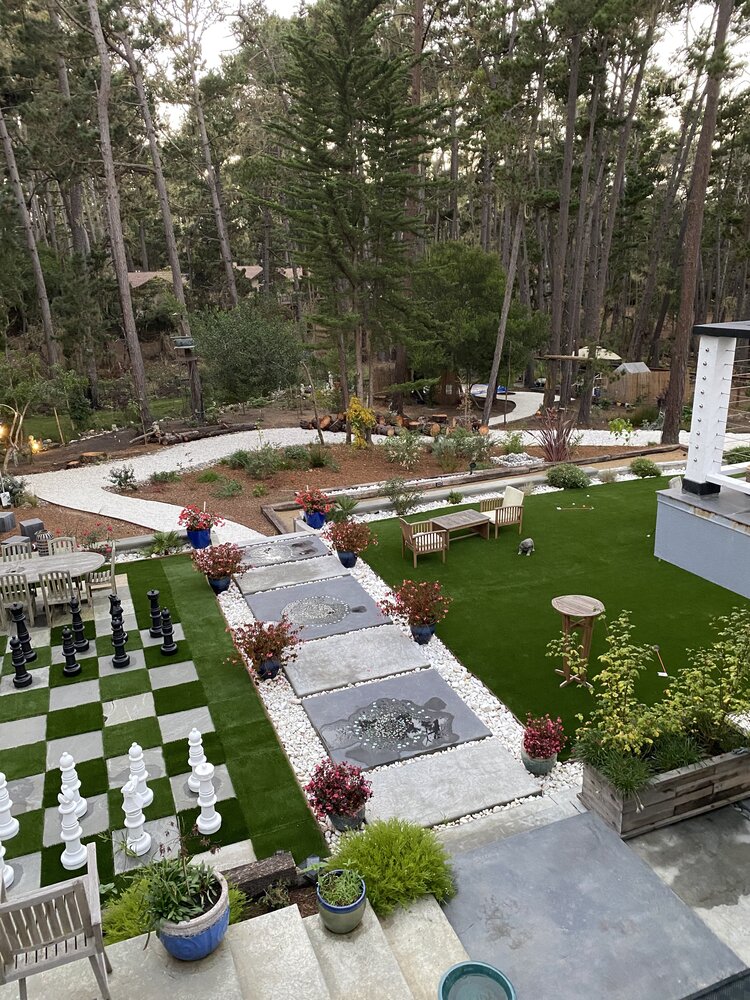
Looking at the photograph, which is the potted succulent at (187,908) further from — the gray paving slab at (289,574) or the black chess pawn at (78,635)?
the gray paving slab at (289,574)

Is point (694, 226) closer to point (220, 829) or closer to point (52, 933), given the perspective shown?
point (220, 829)

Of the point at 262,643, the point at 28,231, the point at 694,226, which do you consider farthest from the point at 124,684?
the point at 28,231

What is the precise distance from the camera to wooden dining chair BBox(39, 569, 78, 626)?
8680mm

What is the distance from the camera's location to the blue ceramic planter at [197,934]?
3727mm

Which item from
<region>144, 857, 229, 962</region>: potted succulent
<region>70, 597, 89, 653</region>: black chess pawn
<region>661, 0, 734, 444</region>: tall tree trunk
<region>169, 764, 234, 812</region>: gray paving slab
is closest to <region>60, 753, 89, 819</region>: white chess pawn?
<region>169, 764, 234, 812</region>: gray paving slab

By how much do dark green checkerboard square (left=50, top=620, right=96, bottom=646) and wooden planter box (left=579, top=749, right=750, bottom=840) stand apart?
6.20 m

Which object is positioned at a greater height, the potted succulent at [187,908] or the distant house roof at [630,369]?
the distant house roof at [630,369]

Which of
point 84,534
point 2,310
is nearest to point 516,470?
point 84,534

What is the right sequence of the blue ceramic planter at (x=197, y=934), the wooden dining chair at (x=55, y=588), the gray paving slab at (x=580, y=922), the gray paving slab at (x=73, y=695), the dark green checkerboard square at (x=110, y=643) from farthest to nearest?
the wooden dining chair at (x=55, y=588), the dark green checkerboard square at (x=110, y=643), the gray paving slab at (x=73, y=695), the gray paving slab at (x=580, y=922), the blue ceramic planter at (x=197, y=934)

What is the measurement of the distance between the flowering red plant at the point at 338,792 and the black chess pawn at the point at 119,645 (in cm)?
345

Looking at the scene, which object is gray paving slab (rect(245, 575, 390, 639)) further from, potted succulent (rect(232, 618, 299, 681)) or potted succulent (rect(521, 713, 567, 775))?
potted succulent (rect(521, 713, 567, 775))

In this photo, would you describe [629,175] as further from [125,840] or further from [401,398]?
[125,840]

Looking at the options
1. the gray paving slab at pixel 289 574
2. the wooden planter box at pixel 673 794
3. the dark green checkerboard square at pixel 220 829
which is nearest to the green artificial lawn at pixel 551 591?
the gray paving slab at pixel 289 574

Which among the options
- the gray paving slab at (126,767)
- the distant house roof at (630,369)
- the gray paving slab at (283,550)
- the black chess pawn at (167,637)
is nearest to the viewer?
the gray paving slab at (126,767)
